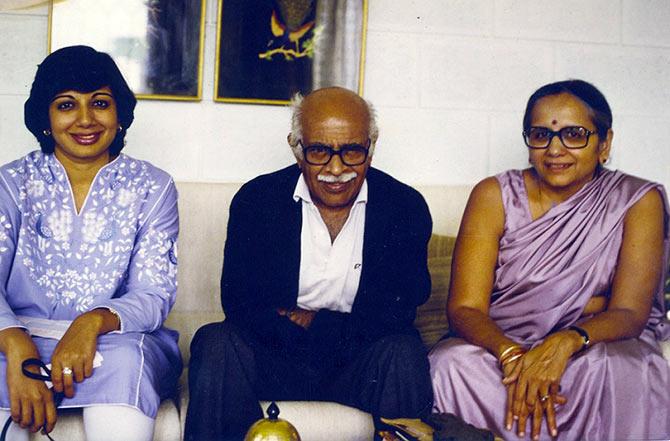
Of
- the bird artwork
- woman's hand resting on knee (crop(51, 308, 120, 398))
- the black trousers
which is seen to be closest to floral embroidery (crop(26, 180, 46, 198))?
woman's hand resting on knee (crop(51, 308, 120, 398))

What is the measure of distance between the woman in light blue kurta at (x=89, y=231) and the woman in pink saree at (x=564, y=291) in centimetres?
80

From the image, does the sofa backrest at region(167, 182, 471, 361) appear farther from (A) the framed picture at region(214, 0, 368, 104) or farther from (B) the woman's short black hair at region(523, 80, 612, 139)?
(B) the woman's short black hair at region(523, 80, 612, 139)

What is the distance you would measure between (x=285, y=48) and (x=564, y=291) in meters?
1.41

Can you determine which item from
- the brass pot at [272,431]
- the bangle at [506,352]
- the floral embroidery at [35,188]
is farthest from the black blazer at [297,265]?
the brass pot at [272,431]

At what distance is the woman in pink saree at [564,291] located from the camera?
7.77ft

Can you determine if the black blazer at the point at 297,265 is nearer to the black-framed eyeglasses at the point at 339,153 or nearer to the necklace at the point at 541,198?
the black-framed eyeglasses at the point at 339,153

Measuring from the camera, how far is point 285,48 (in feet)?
11.1

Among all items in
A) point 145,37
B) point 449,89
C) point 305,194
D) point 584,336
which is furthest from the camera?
point 449,89

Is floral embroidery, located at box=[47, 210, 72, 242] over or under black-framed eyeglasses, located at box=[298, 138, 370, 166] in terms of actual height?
under

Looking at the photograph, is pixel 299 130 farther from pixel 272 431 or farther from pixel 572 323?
pixel 272 431

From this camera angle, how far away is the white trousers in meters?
2.18

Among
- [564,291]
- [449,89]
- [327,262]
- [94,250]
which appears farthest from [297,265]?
[449,89]

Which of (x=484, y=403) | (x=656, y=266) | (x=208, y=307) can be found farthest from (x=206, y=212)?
(x=656, y=266)

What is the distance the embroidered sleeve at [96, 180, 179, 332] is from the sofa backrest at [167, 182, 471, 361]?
47cm
